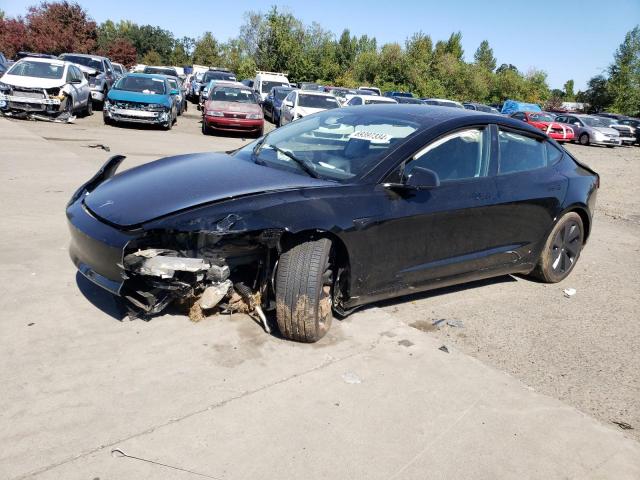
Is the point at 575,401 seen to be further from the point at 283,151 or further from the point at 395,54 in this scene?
the point at 395,54

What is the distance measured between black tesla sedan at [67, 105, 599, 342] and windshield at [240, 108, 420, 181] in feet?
0.05

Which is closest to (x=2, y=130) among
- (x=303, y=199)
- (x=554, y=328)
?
(x=303, y=199)

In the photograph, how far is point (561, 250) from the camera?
5.50m

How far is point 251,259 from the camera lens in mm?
3836

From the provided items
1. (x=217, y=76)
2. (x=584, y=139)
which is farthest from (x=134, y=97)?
(x=584, y=139)

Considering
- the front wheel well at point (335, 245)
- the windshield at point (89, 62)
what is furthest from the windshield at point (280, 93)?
the front wheel well at point (335, 245)

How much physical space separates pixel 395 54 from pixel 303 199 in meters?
55.5

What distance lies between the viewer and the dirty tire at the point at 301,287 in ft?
11.7

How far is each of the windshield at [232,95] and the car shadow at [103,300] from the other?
14.1 meters

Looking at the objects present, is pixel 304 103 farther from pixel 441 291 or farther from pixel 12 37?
pixel 12 37

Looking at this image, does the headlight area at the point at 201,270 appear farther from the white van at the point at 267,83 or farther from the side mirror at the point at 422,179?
the white van at the point at 267,83

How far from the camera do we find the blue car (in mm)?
15953

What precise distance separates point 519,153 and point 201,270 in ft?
10.1

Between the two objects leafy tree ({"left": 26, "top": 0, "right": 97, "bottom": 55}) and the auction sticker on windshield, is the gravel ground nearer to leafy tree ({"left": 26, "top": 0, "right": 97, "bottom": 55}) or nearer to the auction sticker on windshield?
the auction sticker on windshield
